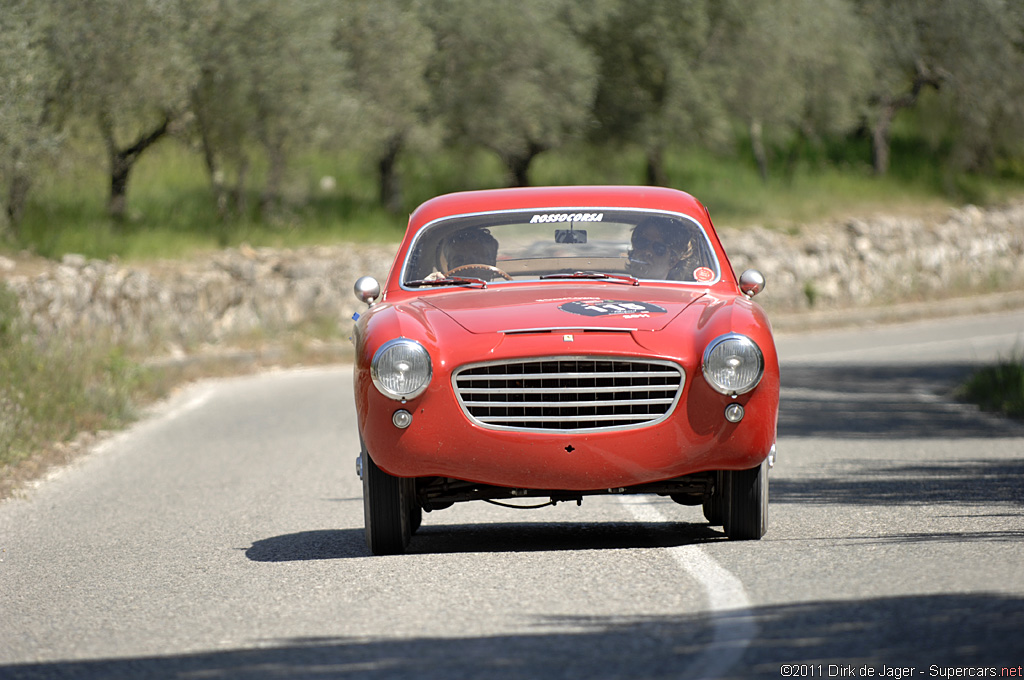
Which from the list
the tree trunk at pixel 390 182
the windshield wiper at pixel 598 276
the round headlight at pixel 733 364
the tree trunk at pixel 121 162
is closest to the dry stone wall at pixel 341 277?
the tree trunk at pixel 121 162

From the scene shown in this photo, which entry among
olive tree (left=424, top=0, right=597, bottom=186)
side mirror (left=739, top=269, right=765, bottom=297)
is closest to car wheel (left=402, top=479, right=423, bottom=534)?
side mirror (left=739, top=269, right=765, bottom=297)

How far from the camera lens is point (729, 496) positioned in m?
6.77

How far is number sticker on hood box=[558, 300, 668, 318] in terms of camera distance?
6.55 metres

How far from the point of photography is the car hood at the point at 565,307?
6.43 metres

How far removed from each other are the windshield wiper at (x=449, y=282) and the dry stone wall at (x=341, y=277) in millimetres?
8858

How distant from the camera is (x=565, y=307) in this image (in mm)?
6645

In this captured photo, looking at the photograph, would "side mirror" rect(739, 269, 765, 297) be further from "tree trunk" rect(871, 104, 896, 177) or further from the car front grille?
"tree trunk" rect(871, 104, 896, 177)

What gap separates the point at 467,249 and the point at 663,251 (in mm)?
1104

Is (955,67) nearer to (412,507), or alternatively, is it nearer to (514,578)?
(412,507)

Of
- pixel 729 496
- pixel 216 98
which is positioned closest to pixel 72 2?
pixel 216 98

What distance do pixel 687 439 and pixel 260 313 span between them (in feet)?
61.0

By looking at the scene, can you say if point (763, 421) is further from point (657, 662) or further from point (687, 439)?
point (657, 662)

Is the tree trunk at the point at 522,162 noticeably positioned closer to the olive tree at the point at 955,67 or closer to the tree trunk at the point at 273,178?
the tree trunk at the point at 273,178

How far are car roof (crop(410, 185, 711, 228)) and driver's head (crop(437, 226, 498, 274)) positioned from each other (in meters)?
0.17
